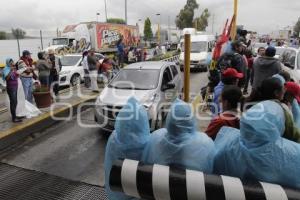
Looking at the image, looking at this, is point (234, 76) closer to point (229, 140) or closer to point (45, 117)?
point (229, 140)

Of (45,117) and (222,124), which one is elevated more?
(222,124)

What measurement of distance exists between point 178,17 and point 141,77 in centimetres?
6540

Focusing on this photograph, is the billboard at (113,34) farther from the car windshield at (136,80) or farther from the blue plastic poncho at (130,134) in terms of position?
the blue plastic poncho at (130,134)

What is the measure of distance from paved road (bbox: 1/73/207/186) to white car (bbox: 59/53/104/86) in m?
5.60

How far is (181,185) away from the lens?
2.03 metres

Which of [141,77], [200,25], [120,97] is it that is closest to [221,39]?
[141,77]

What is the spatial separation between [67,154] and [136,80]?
2754 mm

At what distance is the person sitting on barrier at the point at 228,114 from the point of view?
2939 mm

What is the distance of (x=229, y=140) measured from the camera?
217cm

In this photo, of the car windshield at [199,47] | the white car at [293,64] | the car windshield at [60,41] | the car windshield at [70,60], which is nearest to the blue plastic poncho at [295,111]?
the white car at [293,64]

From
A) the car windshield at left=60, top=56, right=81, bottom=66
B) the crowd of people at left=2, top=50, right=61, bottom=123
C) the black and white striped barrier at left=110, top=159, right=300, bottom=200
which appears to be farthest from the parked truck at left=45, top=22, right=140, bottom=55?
the black and white striped barrier at left=110, top=159, right=300, bottom=200

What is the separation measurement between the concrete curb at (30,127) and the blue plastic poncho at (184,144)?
5.26m

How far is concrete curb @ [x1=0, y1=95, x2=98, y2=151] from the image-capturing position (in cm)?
646

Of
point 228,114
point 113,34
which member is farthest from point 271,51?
point 113,34
